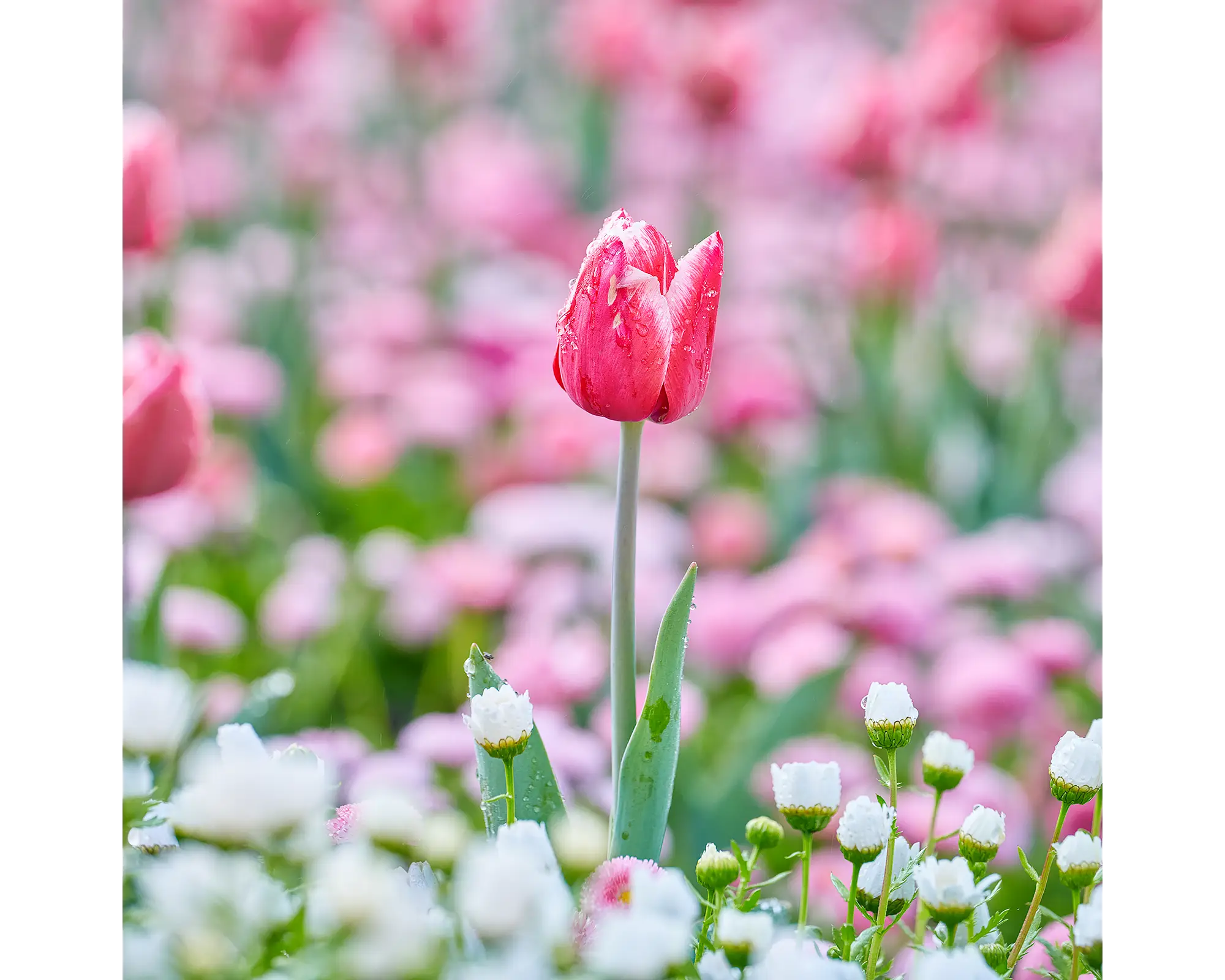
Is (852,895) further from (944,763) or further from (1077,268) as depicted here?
(1077,268)

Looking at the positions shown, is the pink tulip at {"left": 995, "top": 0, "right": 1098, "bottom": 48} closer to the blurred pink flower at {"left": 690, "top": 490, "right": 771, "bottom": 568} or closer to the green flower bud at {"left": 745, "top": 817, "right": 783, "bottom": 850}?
the blurred pink flower at {"left": 690, "top": 490, "right": 771, "bottom": 568}

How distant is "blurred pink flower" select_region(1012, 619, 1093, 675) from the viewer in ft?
2.40

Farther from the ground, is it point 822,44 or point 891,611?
point 822,44

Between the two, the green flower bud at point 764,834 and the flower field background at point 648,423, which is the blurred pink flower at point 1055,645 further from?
the green flower bud at point 764,834

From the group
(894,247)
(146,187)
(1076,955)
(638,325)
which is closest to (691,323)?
(638,325)

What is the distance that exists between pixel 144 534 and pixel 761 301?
534 millimetres

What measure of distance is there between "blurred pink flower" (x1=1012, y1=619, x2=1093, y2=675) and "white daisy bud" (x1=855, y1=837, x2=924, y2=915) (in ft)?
1.12

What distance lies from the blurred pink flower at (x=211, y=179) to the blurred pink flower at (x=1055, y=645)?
609 mm

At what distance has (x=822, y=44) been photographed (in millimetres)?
982

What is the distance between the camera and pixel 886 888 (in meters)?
0.40

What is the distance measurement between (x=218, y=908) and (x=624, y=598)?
0.50ft

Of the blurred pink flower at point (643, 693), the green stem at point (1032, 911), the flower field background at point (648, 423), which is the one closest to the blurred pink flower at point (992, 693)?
the flower field background at point (648, 423)

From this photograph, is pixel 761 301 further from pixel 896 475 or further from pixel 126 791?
pixel 126 791
